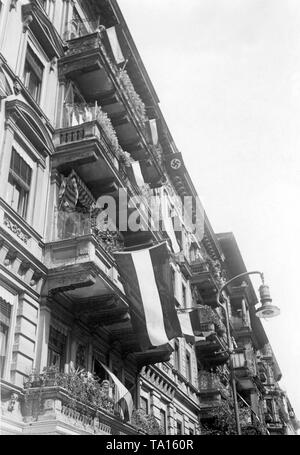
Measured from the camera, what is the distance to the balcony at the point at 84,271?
48.8 ft

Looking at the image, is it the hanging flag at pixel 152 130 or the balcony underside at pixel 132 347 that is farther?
Result: the hanging flag at pixel 152 130

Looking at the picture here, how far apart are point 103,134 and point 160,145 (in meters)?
14.1

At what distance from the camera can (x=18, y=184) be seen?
1523 cm

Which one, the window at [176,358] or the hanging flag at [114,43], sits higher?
the hanging flag at [114,43]

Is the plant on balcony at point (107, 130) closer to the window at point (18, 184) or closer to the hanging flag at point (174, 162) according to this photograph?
the window at point (18, 184)

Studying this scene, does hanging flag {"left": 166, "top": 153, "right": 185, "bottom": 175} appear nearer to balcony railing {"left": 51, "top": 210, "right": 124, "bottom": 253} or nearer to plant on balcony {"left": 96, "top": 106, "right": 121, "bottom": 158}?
plant on balcony {"left": 96, "top": 106, "right": 121, "bottom": 158}

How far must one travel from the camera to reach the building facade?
1326cm

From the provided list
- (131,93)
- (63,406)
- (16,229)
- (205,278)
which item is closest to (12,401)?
(63,406)

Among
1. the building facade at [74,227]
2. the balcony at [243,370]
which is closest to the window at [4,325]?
the building facade at [74,227]

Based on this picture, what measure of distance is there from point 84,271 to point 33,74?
703 centimetres

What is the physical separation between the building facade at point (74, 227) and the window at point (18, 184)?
0.15 ft

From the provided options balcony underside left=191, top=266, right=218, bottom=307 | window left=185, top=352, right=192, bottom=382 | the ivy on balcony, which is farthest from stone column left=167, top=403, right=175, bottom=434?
the ivy on balcony

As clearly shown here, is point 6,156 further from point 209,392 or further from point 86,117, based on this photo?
point 209,392

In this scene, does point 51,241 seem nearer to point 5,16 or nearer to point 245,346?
point 5,16
